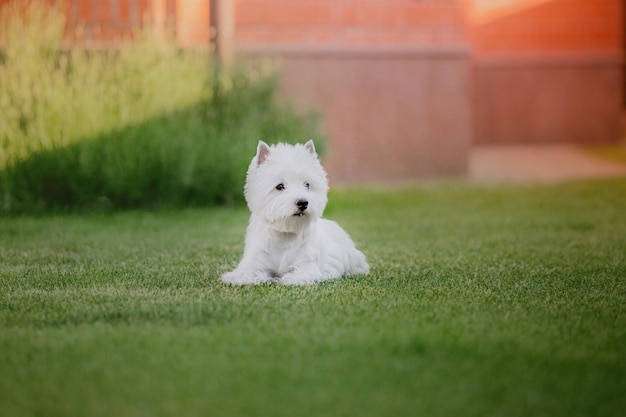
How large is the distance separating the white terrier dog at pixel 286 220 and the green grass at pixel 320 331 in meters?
0.19

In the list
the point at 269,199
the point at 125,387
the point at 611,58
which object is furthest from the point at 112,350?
the point at 611,58

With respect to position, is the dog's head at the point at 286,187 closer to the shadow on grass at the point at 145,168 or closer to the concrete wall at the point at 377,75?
the shadow on grass at the point at 145,168

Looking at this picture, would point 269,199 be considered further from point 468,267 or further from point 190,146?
point 190,146

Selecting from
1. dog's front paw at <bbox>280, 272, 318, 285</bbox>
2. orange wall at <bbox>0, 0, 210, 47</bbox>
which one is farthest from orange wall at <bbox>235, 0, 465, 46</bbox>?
dog's front paw at <bbox>280, 272, 318, 285</bbox>

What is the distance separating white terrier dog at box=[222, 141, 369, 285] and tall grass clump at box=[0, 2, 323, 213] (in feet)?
15.9

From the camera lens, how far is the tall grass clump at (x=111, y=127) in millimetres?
10547

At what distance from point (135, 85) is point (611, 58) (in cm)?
1221

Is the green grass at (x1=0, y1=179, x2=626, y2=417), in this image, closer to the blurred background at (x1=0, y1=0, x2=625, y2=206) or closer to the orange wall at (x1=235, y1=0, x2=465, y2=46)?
the blurred background at (x1=0, y1=0, x2=625, y2=206)

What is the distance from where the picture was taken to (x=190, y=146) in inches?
426

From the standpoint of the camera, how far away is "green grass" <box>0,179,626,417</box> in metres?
3.63

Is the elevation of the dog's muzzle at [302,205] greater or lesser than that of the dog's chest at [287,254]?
greater

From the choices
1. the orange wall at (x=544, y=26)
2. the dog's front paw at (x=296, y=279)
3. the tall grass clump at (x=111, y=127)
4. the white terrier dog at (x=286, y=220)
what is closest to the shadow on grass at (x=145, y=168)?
the tall grass clump at (x=111, y=127)

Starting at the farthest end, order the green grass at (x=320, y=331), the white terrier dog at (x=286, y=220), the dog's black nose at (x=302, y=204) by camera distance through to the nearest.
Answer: the white terrier dog at (x=286, y=220) → the dog's black nose at (x=302, y=204) → the green grass at (x=320, y=331)

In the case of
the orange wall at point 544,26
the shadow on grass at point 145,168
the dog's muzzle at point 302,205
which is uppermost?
the orange wall at point 544,26
